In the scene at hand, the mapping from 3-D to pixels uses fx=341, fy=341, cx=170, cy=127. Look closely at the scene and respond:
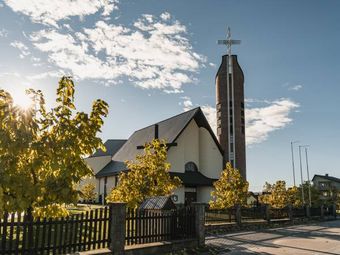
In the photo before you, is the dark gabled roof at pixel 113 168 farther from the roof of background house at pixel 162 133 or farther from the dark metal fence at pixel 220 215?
the dark metal fence at pixel 220 215

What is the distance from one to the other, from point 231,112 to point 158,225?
118 feet

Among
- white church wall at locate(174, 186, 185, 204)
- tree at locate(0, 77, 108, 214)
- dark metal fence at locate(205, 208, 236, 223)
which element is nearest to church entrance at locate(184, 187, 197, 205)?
white church wall at locate(174, 186, 185, 204)

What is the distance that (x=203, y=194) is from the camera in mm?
39188

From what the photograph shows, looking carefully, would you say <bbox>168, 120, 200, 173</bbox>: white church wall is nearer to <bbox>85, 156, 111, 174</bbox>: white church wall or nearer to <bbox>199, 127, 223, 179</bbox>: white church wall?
<bbox>199, 127, 223, 179</bbox>: white church wall

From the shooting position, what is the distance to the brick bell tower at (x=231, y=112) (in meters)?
45.8

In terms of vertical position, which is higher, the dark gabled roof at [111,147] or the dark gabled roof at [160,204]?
the dark gabled roof at [111,147]

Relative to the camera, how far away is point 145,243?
12.1 meters

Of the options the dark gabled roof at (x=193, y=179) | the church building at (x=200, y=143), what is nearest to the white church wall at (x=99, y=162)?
the church building at (x=200, y=143)

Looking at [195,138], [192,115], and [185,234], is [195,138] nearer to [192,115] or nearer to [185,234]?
[192,115]

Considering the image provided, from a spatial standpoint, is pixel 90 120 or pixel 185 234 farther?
pixel 185 234

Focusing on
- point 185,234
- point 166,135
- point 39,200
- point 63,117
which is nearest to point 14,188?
point 39,200

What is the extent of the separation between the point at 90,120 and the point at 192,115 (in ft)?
102

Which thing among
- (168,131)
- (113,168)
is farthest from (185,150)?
(113,168)

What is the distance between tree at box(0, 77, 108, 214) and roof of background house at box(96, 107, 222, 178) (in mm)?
28384
